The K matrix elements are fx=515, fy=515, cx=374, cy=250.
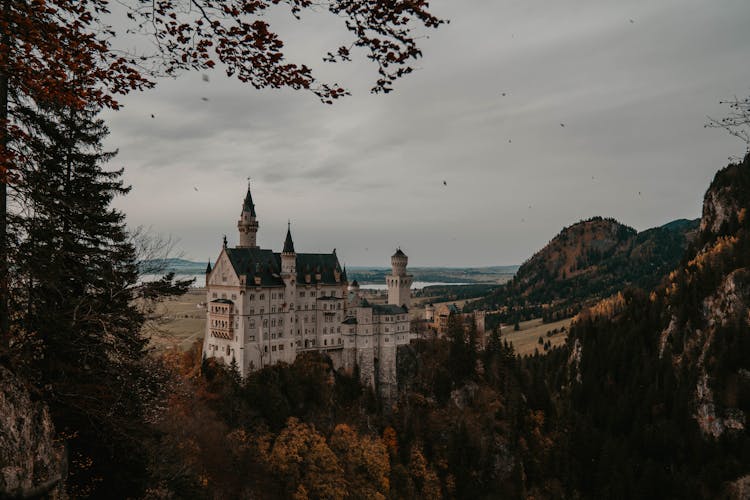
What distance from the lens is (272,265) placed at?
81.3m

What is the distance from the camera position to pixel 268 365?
76375 millimetres

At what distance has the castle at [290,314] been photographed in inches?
2950

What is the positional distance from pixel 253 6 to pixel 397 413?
81847 millimetres

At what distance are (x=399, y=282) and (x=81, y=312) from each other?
78.4 meters

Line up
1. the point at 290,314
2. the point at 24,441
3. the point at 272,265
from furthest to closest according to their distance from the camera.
→ the point at 272,265 → the point at 290,314 → the point at 24,441

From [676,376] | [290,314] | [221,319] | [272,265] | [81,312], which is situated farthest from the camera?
[676,376]

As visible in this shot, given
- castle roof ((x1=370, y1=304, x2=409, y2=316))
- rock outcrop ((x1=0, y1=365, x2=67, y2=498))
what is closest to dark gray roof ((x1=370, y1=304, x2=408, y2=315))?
castle roof ((x1=370, y1=304, x2=409, y2=316))

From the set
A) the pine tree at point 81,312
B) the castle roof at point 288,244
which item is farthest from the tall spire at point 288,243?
the pine tree at point 81,312

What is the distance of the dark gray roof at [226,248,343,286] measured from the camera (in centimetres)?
7669

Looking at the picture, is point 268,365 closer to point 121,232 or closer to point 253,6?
point 121,232

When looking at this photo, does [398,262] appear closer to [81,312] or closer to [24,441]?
[81,312]

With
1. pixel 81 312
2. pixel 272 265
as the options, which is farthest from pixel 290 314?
pixel 81 312

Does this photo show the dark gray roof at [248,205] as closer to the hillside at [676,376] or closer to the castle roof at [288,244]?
the castle roof at [288,244]

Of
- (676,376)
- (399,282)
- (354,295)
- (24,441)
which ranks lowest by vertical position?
(676,376)
